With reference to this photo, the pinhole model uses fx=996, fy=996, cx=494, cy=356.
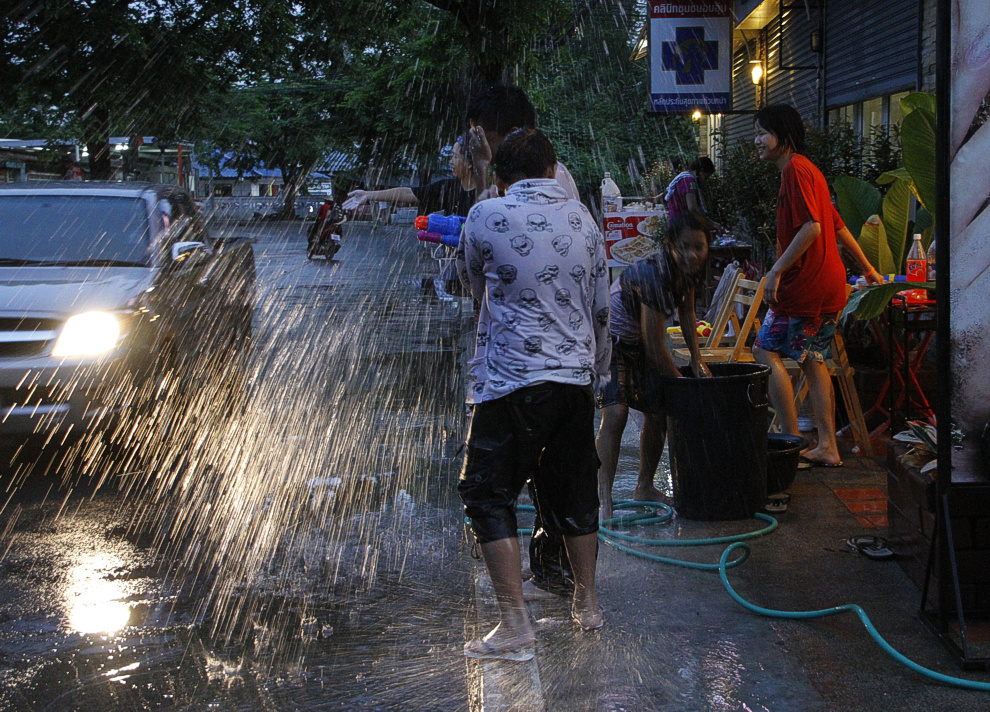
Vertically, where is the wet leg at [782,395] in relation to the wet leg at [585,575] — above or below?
above

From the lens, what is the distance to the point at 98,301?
6.67m

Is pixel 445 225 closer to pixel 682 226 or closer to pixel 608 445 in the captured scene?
pixel 682 226

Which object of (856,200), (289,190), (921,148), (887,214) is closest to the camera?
(921,148)

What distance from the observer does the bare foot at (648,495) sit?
545 cm

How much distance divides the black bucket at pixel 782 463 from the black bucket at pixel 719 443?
0.41 ft

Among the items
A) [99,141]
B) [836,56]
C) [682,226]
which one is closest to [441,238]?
[682,226]

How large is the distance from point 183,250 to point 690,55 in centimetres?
684

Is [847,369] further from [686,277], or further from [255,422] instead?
[255,422]

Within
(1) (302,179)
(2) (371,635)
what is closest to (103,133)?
(2) (371,635)

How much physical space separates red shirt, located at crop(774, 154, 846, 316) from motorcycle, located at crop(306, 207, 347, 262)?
73.7ft

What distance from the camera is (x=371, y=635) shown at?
4.01 metres

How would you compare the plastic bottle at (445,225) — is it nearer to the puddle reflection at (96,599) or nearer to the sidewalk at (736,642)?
the sidewalk at (736,642)

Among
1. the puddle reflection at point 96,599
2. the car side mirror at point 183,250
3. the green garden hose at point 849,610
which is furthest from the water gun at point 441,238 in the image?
the car side mirror at point 183,250

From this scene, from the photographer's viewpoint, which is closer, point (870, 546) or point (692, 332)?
point (870, 546)
